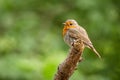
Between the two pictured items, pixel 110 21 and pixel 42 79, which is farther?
pixel 110 21

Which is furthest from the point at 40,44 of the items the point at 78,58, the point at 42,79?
the point at 78,58

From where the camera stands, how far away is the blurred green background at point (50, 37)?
870 centimetres

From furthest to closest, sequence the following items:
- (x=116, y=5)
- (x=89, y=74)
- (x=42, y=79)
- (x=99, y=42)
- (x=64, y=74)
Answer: (x=116, y=5)
(x=99, y=42)
(x=89, y=74)
(x=42, y=79)
(x=64, y=74)

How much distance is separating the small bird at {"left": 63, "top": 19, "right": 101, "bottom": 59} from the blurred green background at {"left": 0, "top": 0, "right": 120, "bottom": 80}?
920 millimetres

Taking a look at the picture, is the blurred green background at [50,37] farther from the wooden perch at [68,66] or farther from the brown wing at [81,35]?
the wooden perch at [68,66]

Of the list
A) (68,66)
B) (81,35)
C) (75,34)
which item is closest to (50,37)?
(75,34)

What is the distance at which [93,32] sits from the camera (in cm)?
1080

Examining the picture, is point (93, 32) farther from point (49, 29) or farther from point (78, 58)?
point (78, 58)

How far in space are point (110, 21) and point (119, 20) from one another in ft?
0.64

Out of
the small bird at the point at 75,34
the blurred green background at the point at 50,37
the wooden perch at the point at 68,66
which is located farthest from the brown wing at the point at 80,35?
the blurred green background at the point at 50,37

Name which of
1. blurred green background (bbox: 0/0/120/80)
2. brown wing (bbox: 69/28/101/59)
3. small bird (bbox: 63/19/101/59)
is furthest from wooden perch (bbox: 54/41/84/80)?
blurred green background (bbox: 0/0/120/80)

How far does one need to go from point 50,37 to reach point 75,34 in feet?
13.5

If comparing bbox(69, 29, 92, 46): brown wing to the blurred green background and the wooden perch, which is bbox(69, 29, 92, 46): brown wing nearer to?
the wooden perch

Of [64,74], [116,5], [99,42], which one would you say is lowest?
[64,74]
